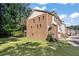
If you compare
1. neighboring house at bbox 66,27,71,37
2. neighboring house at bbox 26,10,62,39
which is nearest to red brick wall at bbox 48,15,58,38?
neighboring house at bbox 26,10,62,39

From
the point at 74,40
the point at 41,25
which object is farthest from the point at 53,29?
the point at 74,40

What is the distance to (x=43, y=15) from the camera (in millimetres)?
2434

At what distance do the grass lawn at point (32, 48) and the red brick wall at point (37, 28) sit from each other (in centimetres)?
Result: 6

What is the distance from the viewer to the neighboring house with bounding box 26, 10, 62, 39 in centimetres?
244

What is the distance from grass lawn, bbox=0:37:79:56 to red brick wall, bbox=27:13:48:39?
0.06m

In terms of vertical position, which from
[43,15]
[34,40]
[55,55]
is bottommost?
[55,55]

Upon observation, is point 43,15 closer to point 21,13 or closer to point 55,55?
point 21,13

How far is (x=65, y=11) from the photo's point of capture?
7.84 feet

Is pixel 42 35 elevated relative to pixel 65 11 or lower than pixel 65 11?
lower

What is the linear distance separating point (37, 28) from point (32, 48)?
0.22 meters

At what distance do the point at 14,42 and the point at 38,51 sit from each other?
282 millimetres

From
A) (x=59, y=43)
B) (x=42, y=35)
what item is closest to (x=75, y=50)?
(x=59, y=43)

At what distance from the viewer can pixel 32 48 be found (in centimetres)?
242

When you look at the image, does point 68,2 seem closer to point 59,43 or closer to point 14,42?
point 59,43
